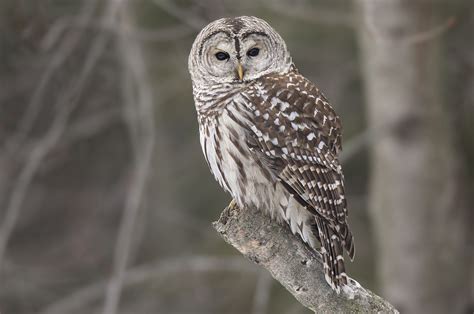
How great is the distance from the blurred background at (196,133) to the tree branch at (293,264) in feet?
8.09

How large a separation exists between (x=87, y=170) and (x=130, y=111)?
10.4ft

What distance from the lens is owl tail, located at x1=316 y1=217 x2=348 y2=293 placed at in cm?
440

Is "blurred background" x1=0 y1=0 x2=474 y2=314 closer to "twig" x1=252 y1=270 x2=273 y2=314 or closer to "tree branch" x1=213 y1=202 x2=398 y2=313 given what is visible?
"twig" x1=252 y1=270 x2=273 y2=314

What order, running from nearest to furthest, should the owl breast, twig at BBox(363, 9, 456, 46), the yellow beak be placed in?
the owl breast < the yellow beak < twig at BBox(363, 9, 456, 46)

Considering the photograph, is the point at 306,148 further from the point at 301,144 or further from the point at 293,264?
the point at 293,264

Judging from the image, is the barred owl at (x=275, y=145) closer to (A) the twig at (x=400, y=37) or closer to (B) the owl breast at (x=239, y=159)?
(B) the owl breast at (x=239, y=159)

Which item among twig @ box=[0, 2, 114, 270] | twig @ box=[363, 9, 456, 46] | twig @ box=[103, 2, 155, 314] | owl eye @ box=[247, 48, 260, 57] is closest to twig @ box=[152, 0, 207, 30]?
twig @ box=[103, 2, 155, 314]

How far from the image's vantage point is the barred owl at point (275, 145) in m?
4.86

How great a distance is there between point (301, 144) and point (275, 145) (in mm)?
130

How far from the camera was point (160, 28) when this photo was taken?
897 cm

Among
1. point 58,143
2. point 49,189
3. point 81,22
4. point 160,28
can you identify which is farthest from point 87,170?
point 81,22

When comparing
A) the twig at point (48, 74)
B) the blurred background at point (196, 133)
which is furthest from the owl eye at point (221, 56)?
the twig at point (48, 74)

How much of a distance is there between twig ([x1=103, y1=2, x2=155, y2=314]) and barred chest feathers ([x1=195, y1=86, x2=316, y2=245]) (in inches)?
85.1

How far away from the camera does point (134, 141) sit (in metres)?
8.49
